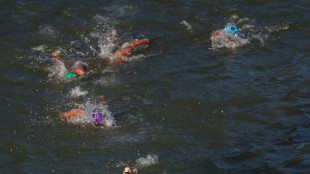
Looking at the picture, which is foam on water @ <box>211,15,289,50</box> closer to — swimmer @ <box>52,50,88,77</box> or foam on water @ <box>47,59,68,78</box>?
swimmer @ <box>52,50,88,77</box>

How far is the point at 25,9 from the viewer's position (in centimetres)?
1341

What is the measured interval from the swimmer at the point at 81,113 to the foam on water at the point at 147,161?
1.36 metres

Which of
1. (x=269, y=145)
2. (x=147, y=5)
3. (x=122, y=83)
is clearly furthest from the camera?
(x=147, y=5)

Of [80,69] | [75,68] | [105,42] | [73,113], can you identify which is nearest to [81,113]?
[73,113]

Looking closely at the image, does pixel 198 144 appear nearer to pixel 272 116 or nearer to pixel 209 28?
pixel 272 116

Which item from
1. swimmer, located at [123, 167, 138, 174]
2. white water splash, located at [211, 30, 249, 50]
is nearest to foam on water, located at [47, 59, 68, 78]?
white water splash, located at [211, 30, 249, 50]

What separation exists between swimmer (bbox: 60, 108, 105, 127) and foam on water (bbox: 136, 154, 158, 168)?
1364 millimetres

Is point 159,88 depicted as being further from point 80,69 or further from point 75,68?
point 75,68

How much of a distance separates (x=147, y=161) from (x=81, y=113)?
5.89 ft

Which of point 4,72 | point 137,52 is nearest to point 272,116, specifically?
point 137,52

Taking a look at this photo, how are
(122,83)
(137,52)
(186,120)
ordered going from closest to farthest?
(186,120) < (122,83) < (137,52)

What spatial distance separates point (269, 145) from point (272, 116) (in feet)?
3.41

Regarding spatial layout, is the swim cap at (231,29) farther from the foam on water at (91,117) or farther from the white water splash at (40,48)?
the white water splash at (40,48)

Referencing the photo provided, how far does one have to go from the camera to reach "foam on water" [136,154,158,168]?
7.44m
